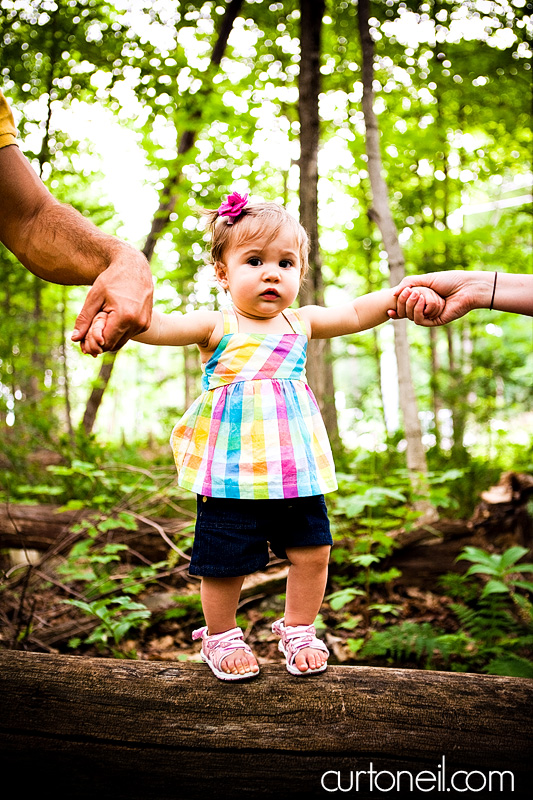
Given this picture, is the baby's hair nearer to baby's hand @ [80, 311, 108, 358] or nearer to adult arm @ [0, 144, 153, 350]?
adult arm @ [0, 144, 153, 350]

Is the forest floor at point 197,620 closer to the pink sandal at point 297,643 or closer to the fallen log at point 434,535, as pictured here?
the fallen log at point 434,535

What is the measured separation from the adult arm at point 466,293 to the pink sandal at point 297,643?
1.25 metres

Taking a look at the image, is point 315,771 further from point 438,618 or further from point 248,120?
point 248,120

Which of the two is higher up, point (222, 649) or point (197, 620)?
point (222, 649)

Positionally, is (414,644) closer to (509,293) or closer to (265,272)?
(509,293)

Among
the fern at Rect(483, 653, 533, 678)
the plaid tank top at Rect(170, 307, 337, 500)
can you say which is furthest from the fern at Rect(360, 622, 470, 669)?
the plaid tank top at Rect(170, 307, 337, 500)

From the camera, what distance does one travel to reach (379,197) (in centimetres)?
475

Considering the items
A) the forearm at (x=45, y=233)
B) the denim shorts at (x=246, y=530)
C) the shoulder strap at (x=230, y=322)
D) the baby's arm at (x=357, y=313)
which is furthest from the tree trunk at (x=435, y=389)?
the forearm at (x=45, y=233)

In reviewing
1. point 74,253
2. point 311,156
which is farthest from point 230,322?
point 311,156

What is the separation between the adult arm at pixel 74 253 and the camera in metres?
1.48

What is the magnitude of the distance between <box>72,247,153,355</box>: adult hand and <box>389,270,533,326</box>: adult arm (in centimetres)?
102

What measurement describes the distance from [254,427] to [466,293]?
92 cm

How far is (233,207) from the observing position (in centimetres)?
217

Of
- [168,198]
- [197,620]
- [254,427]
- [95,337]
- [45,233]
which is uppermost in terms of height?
[168,198]
